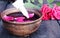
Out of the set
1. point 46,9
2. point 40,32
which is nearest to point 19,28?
point 40,32

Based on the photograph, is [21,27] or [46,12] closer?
[21,27]

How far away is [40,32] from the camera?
120cm

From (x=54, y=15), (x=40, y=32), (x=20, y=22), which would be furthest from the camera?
(x=54, y=15)

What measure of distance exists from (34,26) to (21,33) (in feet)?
0.32

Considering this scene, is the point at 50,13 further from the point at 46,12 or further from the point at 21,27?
the point at 21,27

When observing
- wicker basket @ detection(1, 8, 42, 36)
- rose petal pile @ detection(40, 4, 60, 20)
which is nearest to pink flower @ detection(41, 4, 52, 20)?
rose petal pile @ detection(40, 4, 60, 20)

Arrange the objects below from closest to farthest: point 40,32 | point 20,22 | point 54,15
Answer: point 20,22, point 40,32, point 54,15

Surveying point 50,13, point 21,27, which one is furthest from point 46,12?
point 21,27

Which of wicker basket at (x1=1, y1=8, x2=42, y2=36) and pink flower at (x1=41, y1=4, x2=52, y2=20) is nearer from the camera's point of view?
wicker basket at (x1=1, y1=8, x2=42, y2=36)

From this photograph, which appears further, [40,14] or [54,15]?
[54,15]

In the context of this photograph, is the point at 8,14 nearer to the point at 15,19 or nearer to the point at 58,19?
the point at 15,19

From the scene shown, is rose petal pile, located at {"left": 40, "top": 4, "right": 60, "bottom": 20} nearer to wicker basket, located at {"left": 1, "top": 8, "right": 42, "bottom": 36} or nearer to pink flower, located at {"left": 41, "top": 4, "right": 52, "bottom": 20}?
pink flower, located at {"left": 41, "top": 4, "right": 52, "bottom": 20}

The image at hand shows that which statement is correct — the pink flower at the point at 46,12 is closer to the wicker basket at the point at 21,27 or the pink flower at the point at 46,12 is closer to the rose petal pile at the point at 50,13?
the rose petal pile at the point at 50,13

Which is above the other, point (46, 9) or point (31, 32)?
point (46, 9)
